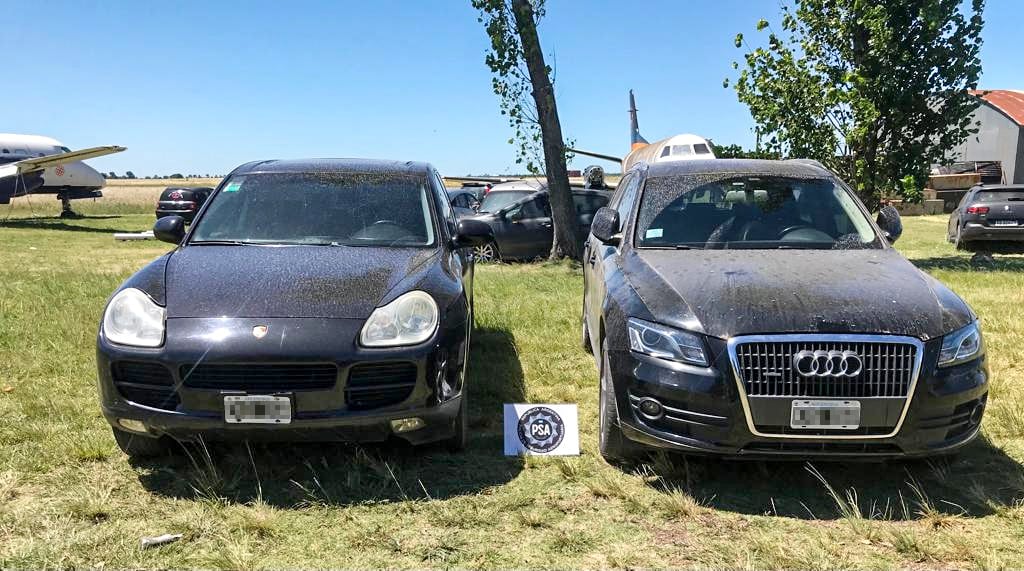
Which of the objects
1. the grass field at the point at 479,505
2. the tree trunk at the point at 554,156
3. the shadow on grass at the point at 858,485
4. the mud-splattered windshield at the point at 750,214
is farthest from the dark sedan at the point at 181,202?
the shadow on grass at the point at 858,485

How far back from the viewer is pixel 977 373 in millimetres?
3504

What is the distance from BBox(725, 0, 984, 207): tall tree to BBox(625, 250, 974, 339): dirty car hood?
35.4 feet

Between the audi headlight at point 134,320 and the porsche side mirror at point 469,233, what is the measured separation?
6.42ft

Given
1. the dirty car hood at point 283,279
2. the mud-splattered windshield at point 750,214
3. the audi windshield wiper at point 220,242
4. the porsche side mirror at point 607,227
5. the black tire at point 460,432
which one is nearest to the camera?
the dirty car hood at point 283,279

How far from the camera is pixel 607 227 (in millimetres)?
4914

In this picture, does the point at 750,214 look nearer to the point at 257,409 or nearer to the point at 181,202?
the point at 257,409

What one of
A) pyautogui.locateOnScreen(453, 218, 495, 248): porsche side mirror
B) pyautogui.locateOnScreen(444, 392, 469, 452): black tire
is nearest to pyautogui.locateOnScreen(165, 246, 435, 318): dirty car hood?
pyautogui.locateOnScreen(453, 218, 495, 248): porsche side mirror

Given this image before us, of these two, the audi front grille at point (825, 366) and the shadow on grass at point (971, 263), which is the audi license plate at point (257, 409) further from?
the shadow on grass at point (971, 263)

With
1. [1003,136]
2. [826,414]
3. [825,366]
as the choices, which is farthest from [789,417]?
[1003,136]

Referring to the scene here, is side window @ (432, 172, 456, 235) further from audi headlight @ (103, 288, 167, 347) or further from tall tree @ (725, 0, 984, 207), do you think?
tall tree @ (725, 0, 984, 207)

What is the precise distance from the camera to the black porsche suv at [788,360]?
3.29m

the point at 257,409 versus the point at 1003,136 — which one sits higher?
the point at 1003,136

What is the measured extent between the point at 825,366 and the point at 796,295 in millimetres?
438

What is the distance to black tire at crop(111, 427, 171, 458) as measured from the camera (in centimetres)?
385
